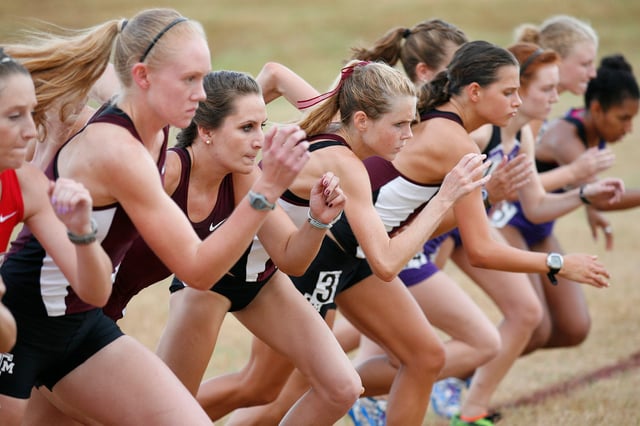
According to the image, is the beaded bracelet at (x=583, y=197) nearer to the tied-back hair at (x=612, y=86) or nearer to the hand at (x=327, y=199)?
the tied-back hair at (x=612, y=86)

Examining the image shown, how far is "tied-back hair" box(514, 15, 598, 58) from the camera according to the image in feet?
21.4

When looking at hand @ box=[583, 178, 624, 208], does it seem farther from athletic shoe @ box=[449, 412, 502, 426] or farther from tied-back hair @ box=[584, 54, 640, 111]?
athletic shoe @ box=[449, 412, 502, 426]

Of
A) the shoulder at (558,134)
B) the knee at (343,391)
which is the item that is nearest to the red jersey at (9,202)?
the knee at (343,391)

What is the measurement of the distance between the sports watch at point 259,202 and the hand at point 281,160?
0.01 m

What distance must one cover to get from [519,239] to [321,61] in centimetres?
2097

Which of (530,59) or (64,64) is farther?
(530,59)

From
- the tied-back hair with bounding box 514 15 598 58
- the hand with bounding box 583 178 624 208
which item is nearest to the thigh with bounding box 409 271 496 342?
the hand with bounding box 583 178 624 208

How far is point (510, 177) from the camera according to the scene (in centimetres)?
503

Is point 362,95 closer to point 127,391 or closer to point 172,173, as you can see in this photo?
point 172,173

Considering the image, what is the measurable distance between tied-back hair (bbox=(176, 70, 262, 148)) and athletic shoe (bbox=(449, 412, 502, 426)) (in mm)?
2689

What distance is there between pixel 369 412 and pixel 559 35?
2924 mm

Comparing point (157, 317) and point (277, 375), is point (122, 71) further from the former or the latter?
point (157, 317)

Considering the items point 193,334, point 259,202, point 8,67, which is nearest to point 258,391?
point 193,334

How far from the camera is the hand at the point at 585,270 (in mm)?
4383
